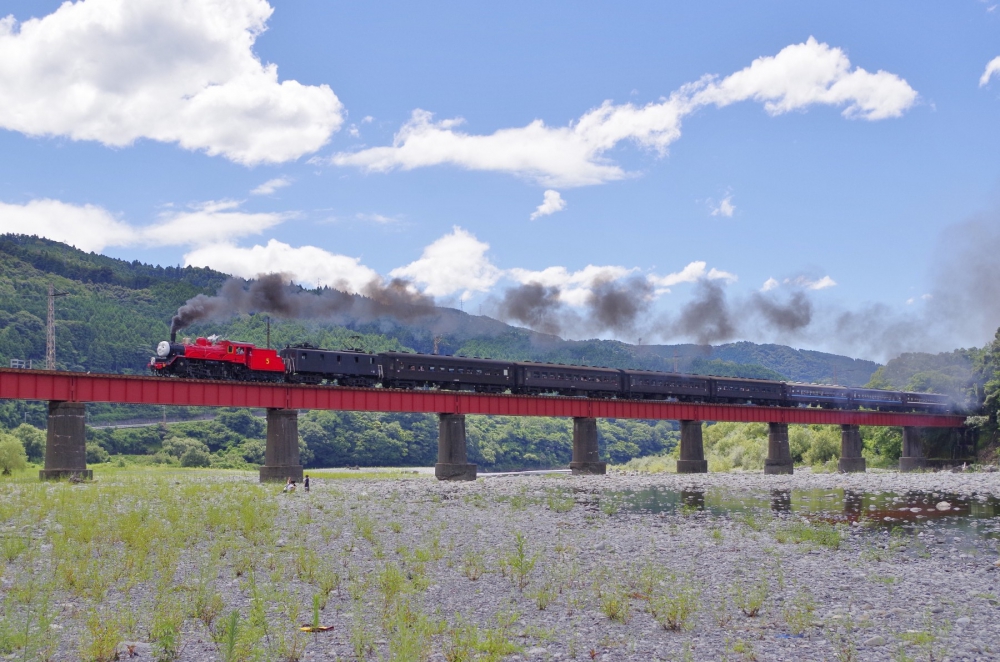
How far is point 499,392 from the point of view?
62.5 metres

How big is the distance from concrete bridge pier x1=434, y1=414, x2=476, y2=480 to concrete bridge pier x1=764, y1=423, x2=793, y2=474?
32.1 metres

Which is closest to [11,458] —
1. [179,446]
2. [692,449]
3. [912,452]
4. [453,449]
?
[453,449]

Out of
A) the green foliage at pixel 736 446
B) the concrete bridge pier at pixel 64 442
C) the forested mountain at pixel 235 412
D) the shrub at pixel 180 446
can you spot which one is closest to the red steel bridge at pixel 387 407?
the concrete bridge pier at pixel 64 442

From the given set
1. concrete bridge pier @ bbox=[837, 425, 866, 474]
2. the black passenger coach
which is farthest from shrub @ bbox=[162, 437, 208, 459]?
concrete bridge pier @ bbox=[837, 425, 866, 474]

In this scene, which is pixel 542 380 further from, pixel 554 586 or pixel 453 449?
pixel 554 586

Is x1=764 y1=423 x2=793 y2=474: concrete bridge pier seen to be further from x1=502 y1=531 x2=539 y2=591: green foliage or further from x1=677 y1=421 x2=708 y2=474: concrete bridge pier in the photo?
x1=502 y1=531 x2=539 y2=591: green foliage

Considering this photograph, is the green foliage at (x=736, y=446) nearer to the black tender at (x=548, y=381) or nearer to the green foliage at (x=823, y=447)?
the green foliage at (x=823, y=447)

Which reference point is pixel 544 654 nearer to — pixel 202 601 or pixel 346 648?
pixel 346 648

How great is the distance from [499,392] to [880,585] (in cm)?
4432

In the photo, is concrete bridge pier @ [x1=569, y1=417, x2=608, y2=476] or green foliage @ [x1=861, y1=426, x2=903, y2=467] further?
green foliage @ [x1=861, y1=426, x2=903, y2=467]

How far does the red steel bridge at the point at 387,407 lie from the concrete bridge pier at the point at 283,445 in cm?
6

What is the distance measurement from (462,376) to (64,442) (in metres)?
25.7

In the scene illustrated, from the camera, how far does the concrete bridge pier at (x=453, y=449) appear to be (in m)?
57.5

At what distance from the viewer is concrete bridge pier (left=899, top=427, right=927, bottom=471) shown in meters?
90.5
